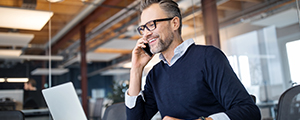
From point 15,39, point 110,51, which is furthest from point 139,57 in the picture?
point 110,51

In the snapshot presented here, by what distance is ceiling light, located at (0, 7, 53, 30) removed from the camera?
3599 millimetres

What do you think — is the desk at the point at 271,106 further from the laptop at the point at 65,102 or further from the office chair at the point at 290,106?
the laptop at the point at 65,102

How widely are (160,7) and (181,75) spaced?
41cm

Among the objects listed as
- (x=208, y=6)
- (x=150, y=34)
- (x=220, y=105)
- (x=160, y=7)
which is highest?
(x=208, y=6)

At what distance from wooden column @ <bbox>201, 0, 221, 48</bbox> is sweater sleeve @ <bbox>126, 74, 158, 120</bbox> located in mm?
2912

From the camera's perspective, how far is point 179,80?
4.57 ft

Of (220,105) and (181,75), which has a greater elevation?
(181,75)

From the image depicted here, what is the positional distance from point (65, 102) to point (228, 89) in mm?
1100

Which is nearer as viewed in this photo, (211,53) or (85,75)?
(211,53)

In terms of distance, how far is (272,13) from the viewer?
367cm

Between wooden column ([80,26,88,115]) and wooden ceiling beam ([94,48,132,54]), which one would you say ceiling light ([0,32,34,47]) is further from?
wooden ceiling beam ([94,48,132,54])

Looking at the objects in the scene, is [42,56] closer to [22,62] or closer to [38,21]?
[22,62]

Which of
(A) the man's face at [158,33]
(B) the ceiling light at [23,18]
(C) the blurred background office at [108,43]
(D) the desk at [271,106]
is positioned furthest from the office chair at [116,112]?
(D) the desk at [271,106]

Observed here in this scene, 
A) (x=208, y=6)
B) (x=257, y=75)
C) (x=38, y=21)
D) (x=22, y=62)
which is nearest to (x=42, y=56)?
(x=22, y=62)
